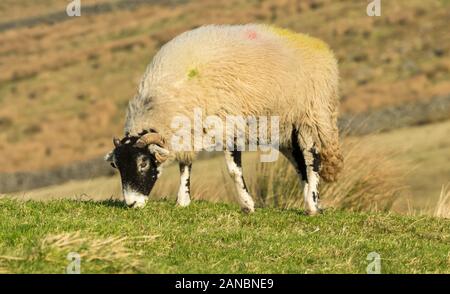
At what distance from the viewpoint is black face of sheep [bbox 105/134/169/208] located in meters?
12.6

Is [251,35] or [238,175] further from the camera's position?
[251,35]

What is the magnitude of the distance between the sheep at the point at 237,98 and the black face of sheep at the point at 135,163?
0.04 feet

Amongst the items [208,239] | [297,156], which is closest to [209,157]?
[297,156]

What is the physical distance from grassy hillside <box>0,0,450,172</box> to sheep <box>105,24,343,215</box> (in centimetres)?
2622

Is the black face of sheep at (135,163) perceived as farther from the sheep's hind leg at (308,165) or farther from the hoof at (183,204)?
the sheep's hind leg at (308,165)

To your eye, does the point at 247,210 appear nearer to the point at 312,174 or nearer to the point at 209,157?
the point at 312,174

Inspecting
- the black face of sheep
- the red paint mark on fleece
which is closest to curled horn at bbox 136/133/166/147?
the black face of sheep

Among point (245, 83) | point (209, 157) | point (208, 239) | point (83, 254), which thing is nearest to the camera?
point (83, 254)

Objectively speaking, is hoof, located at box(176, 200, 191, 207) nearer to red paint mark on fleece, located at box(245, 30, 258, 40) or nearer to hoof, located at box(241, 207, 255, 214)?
hoof, located at box(241, 207, 255, 214)

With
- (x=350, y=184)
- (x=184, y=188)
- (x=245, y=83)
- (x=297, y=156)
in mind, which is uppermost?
(x=245, y=83)

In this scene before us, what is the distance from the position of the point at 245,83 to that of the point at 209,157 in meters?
16.9

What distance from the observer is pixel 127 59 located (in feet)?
194

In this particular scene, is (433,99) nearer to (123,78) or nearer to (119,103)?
(119,103)

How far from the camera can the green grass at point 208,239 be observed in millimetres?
8938
